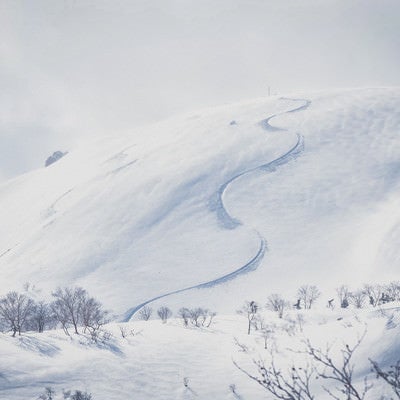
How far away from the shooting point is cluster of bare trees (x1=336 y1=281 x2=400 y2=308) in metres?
30.3

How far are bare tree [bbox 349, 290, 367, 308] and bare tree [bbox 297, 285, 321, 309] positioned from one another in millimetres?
3359

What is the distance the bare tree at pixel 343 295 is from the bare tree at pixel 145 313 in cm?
1860

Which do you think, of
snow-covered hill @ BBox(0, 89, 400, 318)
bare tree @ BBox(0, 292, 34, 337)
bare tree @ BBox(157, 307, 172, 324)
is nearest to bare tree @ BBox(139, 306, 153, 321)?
bare tree @ BBox(157, 307, 172, 324)

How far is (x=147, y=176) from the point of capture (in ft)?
198

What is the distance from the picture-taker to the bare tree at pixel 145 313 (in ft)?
110

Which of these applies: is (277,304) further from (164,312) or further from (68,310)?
(68,310)

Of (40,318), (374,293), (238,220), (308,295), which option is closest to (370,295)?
(374,293)

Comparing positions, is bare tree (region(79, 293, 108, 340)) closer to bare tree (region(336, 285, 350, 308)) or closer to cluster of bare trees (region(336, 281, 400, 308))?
bare tree (region(336, 285, 350, 308))

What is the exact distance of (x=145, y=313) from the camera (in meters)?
34.0

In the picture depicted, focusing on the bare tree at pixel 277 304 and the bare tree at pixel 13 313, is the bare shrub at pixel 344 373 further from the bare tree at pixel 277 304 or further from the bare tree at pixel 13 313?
the bare tree at pixel 277 304

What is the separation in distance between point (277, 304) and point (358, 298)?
758 cm

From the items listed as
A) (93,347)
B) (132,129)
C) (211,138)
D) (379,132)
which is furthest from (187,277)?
(132,129)

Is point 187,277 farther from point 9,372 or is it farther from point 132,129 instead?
point 132,129

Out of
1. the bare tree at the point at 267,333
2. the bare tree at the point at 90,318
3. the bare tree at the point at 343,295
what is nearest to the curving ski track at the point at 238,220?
the bare tree at the point at 90,318
